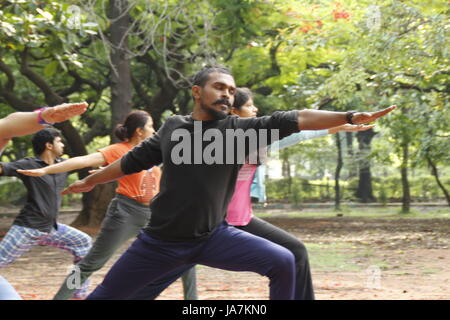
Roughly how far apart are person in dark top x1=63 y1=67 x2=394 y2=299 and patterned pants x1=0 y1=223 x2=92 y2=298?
8.18 ft

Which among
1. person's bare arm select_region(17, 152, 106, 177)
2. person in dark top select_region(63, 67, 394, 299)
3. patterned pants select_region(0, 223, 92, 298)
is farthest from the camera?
patterned pants select_region(0, 223, 92, 298)

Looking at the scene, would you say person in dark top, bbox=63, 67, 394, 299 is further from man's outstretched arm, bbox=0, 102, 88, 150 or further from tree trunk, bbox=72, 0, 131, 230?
tree trunk, bbox=72, 0, 131, 230

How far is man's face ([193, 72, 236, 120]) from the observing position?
4.19 meters

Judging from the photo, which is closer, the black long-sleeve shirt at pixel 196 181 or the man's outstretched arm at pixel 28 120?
the man's outstretched arm at pixel 28 120

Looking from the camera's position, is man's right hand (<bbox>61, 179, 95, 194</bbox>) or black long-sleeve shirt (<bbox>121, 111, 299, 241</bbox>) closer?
black long-sleeve shirt (<bbox>121, 111, 299, 241</bbox>)

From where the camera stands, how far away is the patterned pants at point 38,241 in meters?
6.37

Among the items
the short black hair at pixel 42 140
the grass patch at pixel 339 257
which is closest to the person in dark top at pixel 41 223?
the short black hair at pixel 42 140

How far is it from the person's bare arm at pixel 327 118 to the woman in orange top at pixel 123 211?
2254 mm

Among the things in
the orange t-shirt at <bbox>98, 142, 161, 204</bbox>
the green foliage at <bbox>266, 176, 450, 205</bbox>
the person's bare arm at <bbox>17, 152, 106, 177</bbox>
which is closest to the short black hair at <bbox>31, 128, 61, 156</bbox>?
the orange t-shirt at <bbox>98, 142, 161, 204</bbox>

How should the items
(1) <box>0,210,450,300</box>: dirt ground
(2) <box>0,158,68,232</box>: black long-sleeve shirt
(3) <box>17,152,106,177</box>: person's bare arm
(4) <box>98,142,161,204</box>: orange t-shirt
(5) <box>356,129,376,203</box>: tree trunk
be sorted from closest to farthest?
(3) <box>17,152,106,177</box>: person's bare arm < (4) <box>98,142,161,204</box>: orange t-shirt < (2) <box>0,158,68,232</box>: black long-sleeve shirt < (1) <box>0,210,450,300</box>: dirt ground < (5) <box>356,129,376,203</box>: tree trunk

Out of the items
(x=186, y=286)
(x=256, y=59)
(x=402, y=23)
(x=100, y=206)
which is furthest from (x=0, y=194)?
(x=186, y=286)

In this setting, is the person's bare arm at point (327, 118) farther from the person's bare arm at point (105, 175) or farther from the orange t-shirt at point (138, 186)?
the orange t-shirt at point (138, 186)

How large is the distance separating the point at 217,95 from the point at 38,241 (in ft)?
10.2

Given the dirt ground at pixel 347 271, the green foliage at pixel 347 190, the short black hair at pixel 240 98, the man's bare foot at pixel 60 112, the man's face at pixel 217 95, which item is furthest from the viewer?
the green foliage at pixel 347 190
